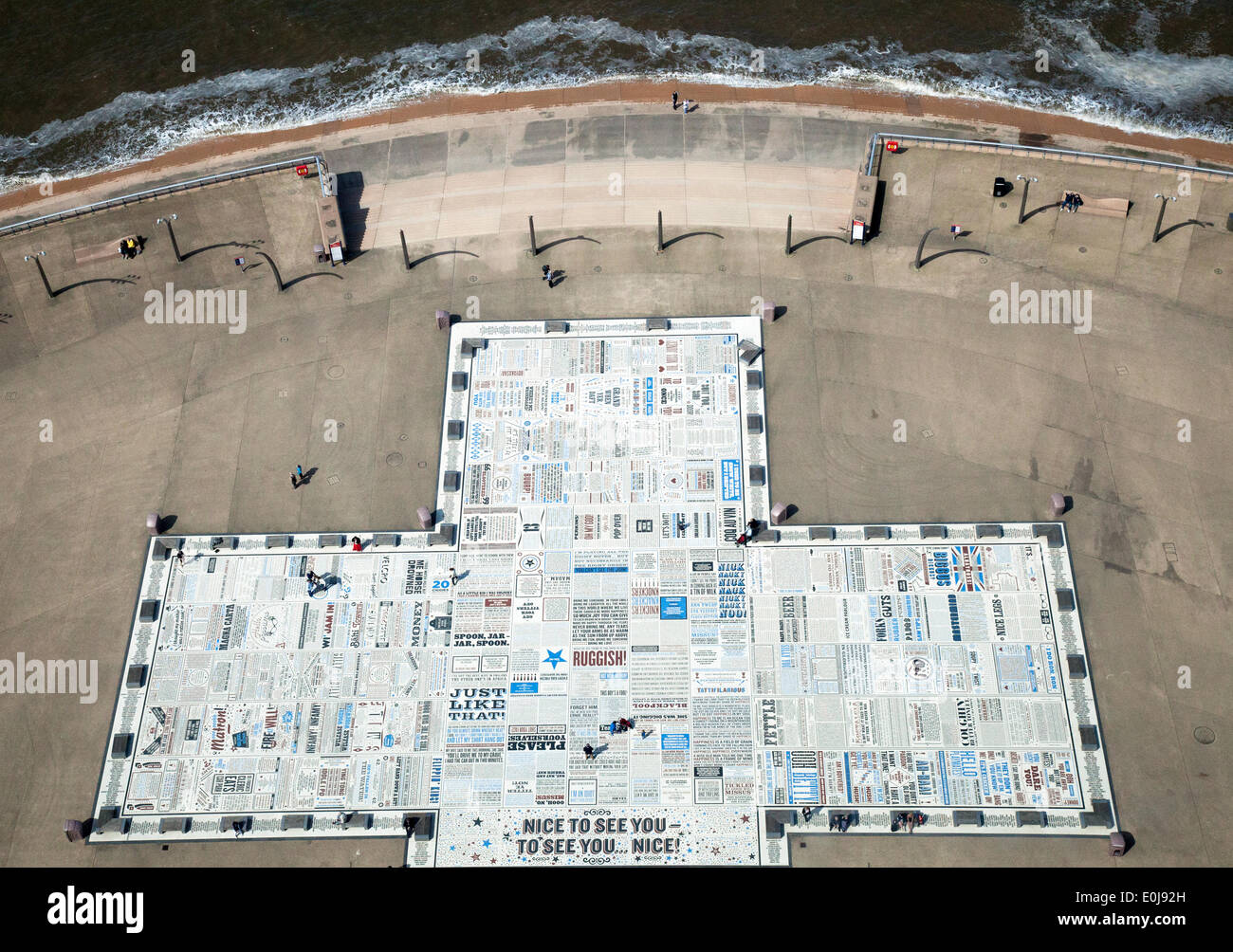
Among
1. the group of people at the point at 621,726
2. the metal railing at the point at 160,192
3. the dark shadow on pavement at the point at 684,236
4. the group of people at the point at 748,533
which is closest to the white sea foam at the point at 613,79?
the metal railing at the point at 160,192

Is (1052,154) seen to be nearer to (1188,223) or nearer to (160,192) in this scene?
(1188,223)

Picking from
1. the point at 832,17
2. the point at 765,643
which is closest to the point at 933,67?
the point at 832,17

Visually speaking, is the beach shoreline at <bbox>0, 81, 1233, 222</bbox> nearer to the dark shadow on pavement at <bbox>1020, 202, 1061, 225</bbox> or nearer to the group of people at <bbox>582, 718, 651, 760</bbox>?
the dark shadow on pavement at <bbox>1020, 202, 1061, 225</bbox>

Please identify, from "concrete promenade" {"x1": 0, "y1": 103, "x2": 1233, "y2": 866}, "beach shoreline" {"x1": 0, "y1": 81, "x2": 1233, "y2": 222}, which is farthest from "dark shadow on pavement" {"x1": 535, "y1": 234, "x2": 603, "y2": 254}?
"beach shoreline" {"x1": 0, "y1": 81, "x2": 1233, "y2": 222}

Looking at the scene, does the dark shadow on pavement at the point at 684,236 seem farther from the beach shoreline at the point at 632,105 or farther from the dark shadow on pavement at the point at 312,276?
the dark shadow on pavement at the point at 312,276

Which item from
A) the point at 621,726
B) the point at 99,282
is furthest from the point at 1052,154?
the point at 99,282
